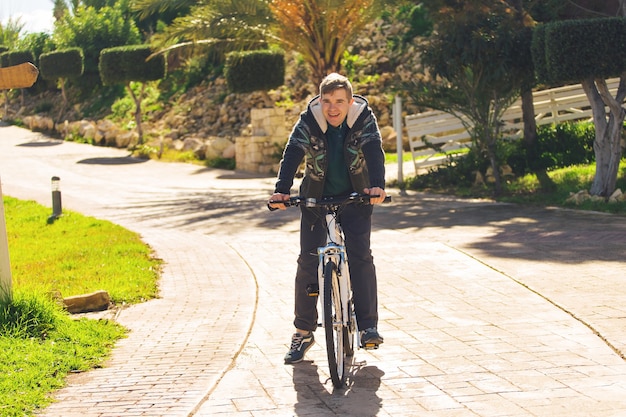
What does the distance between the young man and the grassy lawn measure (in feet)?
5.48

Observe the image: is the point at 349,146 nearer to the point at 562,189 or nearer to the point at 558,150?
the point at 562,189

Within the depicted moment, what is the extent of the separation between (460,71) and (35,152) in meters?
16.7

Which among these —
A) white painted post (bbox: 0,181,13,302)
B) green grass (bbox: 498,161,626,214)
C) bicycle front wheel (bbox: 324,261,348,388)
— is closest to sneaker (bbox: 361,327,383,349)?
bicycle front wheel (bbox: 324,261,348,388)

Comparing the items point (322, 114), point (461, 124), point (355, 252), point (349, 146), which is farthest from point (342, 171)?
point (461, 124)

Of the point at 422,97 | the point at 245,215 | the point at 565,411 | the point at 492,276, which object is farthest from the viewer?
the point at 422,97

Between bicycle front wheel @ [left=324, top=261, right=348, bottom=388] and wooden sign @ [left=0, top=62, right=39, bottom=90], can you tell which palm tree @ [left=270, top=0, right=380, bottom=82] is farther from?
bicycle front wheel @ [left=324, top=261, right=348, bottom=388]

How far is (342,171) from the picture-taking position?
229 inches

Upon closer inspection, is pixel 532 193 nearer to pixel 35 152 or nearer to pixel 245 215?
pixel 245 215

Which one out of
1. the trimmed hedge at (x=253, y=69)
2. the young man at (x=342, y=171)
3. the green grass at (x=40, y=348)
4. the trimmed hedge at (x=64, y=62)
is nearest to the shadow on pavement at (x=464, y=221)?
the young man at (x=342, y=171)

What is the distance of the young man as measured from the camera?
5.68 metres

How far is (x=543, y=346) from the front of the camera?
6.24 metres

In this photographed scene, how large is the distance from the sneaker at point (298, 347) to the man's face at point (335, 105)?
1393 millimetres

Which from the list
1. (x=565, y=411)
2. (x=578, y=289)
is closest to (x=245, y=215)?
(x=578, y=289)

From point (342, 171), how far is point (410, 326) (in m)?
1.69
